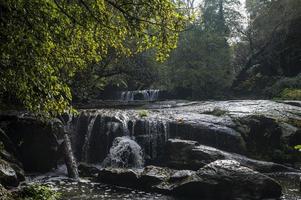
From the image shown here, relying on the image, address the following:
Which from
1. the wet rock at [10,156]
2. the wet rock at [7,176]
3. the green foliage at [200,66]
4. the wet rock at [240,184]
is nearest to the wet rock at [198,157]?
the wet rock at [240,184]

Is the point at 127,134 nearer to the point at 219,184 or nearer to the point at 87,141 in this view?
the point at 87,141

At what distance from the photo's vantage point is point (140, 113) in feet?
80.1

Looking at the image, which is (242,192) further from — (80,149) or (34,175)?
(80,149)

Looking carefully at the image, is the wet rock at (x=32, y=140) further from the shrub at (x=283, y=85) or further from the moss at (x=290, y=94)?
the shrub at (x=283, y=85)

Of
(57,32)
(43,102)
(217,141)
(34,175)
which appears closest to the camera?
(57,32)

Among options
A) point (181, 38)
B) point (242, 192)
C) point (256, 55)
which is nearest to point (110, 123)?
point (242, 192)

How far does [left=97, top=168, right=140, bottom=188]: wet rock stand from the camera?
16344 millimetres

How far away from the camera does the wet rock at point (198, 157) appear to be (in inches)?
740

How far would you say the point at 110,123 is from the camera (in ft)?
76.3

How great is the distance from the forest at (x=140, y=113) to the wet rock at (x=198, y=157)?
57 mm

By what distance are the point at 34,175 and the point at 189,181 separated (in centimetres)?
803

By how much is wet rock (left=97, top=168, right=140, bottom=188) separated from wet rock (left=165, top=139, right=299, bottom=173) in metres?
3.41

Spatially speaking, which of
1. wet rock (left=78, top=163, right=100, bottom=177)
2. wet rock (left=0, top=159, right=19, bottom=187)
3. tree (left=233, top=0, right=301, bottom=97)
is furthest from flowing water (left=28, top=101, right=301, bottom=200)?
tree (left=233, top=0, right=301, bottom=97)

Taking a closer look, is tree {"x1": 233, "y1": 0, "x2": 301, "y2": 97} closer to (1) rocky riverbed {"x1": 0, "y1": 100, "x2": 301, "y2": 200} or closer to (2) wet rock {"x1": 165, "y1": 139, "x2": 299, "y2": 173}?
(1) rocky riverbed {"x1": 0, "y1": 100, "x2": 301, "y2": 200}
